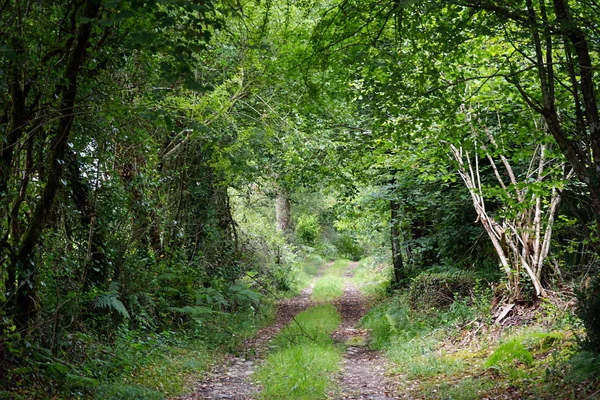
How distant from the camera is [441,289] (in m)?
12.1

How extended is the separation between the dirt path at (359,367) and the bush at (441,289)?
1665mm

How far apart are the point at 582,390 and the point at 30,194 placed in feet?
22.2

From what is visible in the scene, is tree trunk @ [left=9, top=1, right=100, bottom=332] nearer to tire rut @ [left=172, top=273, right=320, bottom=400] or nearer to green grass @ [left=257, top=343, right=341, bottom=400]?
tire rut @ [left=172, top=273, right=320, bottom=400]

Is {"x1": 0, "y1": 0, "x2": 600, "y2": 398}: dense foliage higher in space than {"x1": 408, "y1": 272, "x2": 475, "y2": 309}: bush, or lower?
higher

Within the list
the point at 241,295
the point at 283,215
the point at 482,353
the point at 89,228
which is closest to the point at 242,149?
the point at 241,295

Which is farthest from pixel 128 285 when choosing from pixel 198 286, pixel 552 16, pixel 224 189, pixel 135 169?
pixel 552 16

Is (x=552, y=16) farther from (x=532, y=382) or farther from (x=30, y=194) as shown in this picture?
(x=30, y=194)

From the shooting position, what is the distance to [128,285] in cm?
911

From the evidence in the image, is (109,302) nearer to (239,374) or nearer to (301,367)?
(239,374)

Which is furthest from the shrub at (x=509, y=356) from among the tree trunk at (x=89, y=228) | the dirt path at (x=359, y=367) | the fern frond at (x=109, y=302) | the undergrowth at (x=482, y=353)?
the tree trunk at (x=89, y=228)

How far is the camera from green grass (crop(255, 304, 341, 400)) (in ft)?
24.2

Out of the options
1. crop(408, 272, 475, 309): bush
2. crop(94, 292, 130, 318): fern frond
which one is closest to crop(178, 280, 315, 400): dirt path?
crop(94, 292, 130, 318): fern frond

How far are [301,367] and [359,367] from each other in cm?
151

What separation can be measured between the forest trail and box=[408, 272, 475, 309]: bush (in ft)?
5.50
